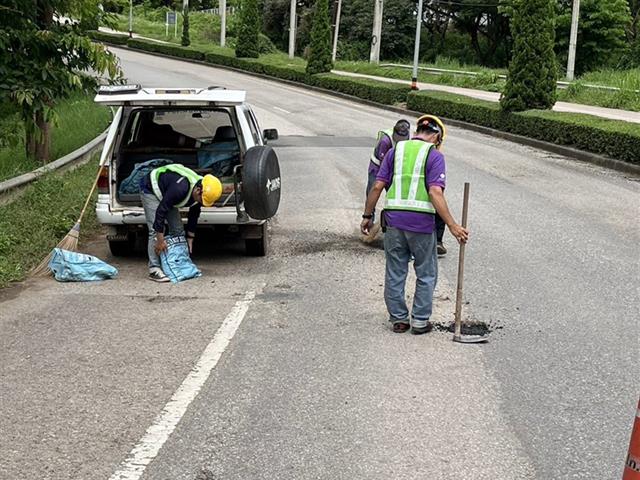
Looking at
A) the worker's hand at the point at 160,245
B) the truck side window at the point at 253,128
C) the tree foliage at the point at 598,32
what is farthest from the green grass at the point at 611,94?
the worker's hand at the point at 160,245

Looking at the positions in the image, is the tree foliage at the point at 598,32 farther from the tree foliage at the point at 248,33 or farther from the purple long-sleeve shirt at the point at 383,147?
the purple long-sleeve shirt at the point at 383,147

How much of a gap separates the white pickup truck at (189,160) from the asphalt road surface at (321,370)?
0.54 meters

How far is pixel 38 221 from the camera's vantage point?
372 inches

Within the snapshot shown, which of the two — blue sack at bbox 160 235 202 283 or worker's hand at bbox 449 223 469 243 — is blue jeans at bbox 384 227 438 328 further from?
blue sack at bbox 160 235 202 283

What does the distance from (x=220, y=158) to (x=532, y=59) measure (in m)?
16.5

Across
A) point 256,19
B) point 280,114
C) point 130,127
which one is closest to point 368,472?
point 130,127

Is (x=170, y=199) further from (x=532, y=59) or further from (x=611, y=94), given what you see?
(x=611, y=94)

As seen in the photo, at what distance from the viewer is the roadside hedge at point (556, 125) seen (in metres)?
17.6

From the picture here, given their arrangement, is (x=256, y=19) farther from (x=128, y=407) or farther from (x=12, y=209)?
(x=128, y=407)

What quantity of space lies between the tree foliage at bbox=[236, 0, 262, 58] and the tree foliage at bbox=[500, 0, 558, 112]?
97.8 ft

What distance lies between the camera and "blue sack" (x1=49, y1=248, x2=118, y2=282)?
307 inches

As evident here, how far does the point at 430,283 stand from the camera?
6.29 m

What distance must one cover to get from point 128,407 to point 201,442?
0.69 meters

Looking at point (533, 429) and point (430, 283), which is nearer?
point (533, 429)
